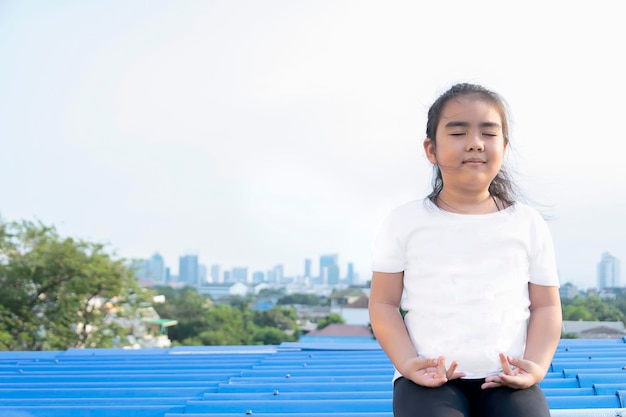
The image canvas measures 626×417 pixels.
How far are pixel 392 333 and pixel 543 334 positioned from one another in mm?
381

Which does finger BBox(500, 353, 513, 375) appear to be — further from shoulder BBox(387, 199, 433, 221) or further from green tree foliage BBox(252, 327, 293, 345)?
green tree foliage BBox(252, 327, 293, 345)

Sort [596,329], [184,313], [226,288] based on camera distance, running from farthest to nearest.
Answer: [226,288], [184,313], [596,329]

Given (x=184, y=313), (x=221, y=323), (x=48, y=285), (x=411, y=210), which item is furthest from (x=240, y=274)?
(x=411, y=210)

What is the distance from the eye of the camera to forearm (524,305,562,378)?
61.2 inches

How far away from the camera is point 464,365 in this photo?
1512mm

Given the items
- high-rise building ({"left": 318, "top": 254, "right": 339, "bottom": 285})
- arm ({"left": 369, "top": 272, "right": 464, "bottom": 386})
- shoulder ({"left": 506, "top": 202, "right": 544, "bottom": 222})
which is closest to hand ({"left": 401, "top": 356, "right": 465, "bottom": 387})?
arm ({"left": 369, "top": 272, "right": 464, "bottom": 386})

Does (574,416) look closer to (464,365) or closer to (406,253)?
(464,365)

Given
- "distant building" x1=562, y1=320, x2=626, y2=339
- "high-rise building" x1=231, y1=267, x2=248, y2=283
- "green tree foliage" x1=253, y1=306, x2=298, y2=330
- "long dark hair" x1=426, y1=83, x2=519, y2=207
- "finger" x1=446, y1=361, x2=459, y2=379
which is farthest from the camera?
"high-rise building" x1=231, y1=267, x2=248, y2=283

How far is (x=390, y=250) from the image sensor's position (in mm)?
1661

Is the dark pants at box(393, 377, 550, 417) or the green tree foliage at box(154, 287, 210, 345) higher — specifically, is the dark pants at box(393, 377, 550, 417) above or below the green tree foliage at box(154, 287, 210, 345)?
above

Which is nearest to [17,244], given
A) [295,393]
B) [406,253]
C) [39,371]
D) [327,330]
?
[39,371]

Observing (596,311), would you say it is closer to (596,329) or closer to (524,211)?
(596,329)

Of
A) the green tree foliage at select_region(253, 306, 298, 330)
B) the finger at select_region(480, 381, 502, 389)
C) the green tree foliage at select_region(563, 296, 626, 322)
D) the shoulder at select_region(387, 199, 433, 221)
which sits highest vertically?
the shoulder at select_region(387, 199, 433, 221)

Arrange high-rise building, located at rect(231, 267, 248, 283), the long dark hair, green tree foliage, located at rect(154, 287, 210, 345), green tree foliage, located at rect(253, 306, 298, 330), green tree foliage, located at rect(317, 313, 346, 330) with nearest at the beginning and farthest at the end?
1. the long dark hair
2. green tree foliage, located at rect(154, 287, 210, 345)
3. green tree foliage, located at rect(253, 306, 298, 330)
4. green tree foliage, located at rect(317, 313, 346, 330)
5. high-rise building, located at rect(231, 267, 248, 283)
